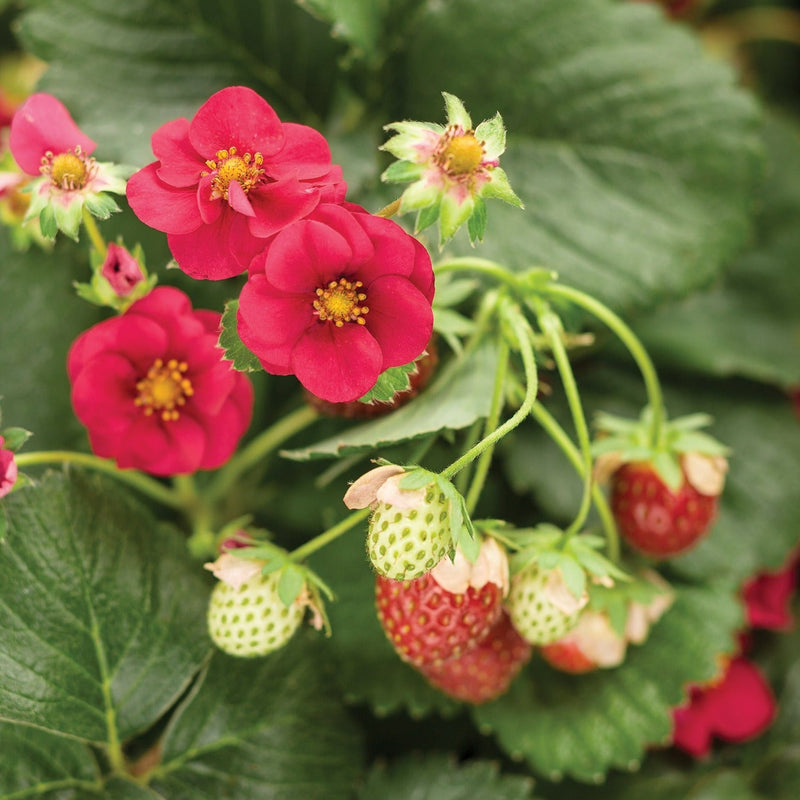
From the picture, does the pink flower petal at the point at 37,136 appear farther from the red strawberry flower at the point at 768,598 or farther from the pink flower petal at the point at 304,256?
the red strawberry flower at the point at 768,598

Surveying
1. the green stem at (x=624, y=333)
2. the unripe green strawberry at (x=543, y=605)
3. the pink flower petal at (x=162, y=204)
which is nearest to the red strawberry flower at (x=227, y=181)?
the pink flower petal at (x=162, y=204)

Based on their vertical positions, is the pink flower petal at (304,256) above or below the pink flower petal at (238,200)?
below

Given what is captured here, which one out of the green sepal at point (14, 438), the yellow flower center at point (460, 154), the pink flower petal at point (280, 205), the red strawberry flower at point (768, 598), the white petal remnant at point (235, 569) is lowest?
the red strawberry flower at point (768, 598)

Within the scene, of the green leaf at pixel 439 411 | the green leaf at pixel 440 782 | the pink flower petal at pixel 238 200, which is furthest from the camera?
the green leaf at pixel 440 782

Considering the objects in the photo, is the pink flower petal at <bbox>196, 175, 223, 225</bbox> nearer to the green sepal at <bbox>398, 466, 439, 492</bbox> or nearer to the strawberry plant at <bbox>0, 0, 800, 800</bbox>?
the strawberry plant at <bbox>0, 0, 800, 800</bbox>

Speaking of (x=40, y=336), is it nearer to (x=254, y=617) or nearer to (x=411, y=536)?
(x=254, y=617)

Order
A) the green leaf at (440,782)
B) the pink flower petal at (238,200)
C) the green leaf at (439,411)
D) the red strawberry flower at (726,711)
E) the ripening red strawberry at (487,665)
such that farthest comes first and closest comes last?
1. the red strawberry flower at (726,711)
2. the green leaf at (440,782)
3. the ripening red strawberry at (487,665)
4. the green leaf at (439,411)
5. the pink flower petal at (238,200)

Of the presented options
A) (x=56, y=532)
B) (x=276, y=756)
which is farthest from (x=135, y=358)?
(x=276, y=756)
